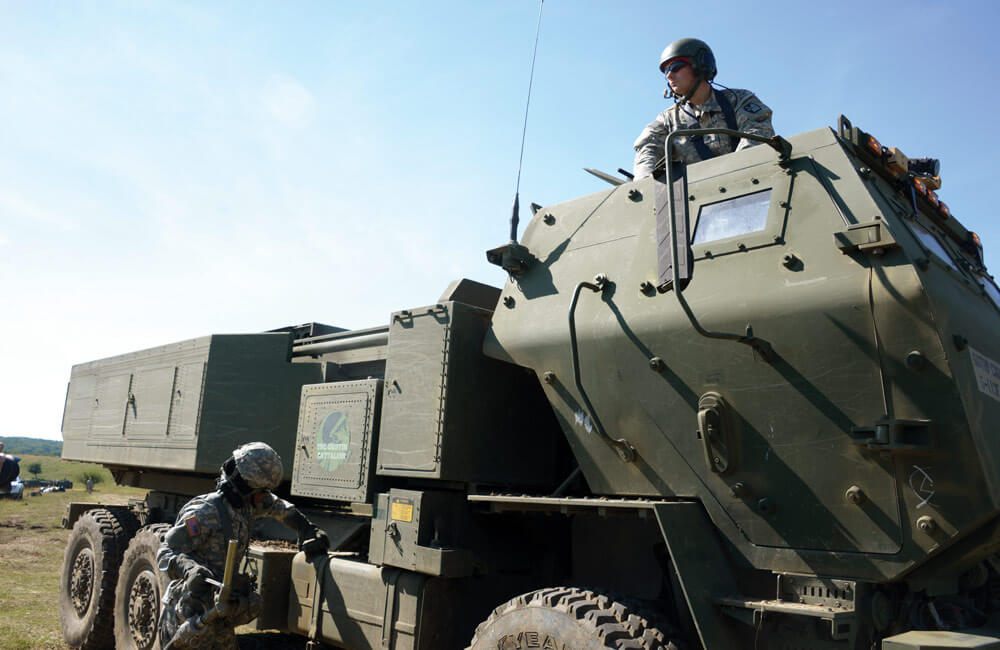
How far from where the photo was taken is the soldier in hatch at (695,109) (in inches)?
193

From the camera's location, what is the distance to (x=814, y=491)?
3402 millimetres

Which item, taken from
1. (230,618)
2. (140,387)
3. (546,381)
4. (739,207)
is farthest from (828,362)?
(140,387)

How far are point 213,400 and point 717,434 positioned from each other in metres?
4.97

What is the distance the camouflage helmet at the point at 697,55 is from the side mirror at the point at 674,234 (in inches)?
70.9

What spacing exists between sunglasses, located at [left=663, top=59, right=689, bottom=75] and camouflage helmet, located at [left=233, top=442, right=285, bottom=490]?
3.76m

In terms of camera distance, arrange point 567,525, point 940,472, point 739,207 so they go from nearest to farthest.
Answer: point 940,472 < point 739,207 < point 567,525

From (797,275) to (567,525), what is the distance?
258cm

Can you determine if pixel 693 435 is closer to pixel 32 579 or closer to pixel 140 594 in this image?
pixel 140 594

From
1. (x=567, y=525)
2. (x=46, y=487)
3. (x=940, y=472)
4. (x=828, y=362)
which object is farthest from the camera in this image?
(x=46, y=487)

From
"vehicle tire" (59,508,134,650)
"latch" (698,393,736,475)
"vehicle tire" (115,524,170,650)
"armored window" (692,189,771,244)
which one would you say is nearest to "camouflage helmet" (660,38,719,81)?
"armored window" (692,189,771,244)

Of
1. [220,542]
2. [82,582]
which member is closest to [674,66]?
[220,542]

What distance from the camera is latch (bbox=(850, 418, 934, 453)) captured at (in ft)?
10.1

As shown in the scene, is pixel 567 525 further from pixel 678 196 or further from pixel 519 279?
pixel 678 196

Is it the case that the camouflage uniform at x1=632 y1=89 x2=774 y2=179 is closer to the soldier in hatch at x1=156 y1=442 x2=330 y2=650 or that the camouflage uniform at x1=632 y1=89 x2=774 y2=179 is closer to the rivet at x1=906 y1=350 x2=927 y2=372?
the rivet at x1=906 y1=350 x2=927 y2=372
